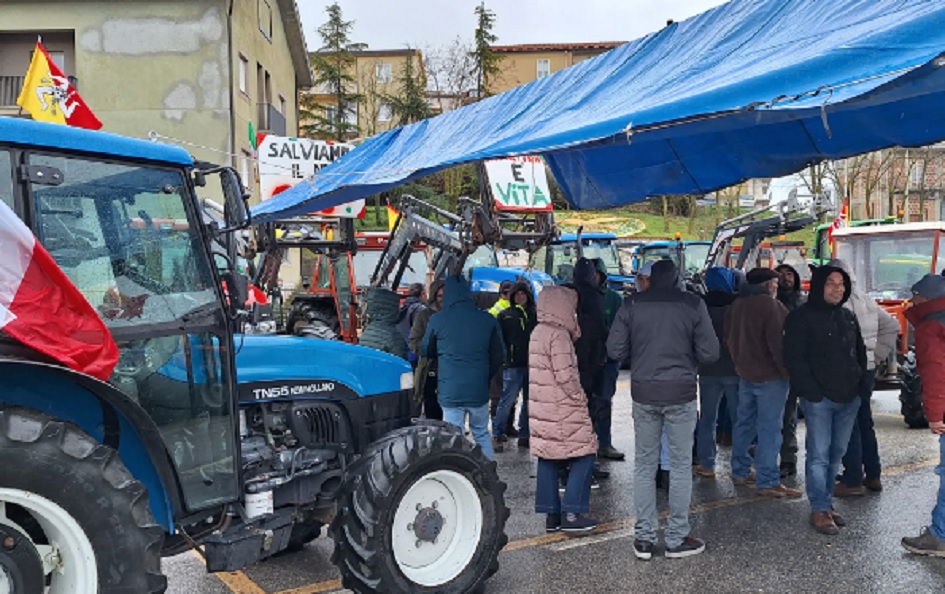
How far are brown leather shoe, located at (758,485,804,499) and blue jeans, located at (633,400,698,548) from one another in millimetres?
1569

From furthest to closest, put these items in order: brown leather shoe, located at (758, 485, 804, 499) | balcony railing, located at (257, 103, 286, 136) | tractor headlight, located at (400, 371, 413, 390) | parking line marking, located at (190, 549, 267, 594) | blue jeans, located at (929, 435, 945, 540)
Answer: balcony railing, located at (257, 103, 286, 136), brown leather shoe, located at (758, 485, 804, 499), blue jeans, located at (929, 435, 945, 540), tractor headlight, located at (400, 371, 413, 390), parking line marking, located at (190, 549, 267, 594)

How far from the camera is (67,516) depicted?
2916 millimetres

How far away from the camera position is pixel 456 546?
15.4ft

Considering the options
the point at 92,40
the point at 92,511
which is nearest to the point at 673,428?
the point at 92,511

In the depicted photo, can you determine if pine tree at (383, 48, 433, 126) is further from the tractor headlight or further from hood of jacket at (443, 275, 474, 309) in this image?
the tractor headlight

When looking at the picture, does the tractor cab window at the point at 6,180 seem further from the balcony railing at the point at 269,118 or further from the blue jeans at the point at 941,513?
the balcony railing at the point at 269,118

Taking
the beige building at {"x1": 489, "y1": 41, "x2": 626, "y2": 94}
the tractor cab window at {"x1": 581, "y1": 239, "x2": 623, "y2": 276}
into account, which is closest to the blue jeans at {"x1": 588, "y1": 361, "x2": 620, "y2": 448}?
the tractor cab window at {"x1": 581, "y1": 239, "x2": 623, "y2": 276}

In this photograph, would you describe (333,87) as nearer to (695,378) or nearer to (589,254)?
(589,254)

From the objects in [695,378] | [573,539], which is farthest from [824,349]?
[573,539]

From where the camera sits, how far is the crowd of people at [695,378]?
5.26 metres

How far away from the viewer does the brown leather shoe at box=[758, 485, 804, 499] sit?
651cm

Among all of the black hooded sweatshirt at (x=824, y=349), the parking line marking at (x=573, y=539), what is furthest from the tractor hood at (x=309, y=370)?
the black hooded sweatshirt at (x=824, y=349)

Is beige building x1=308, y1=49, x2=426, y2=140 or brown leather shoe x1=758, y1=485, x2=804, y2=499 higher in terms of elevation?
beige building x1=308, y1=49, x2=426, y2=140

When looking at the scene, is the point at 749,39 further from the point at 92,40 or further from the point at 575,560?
the point at 92,40
